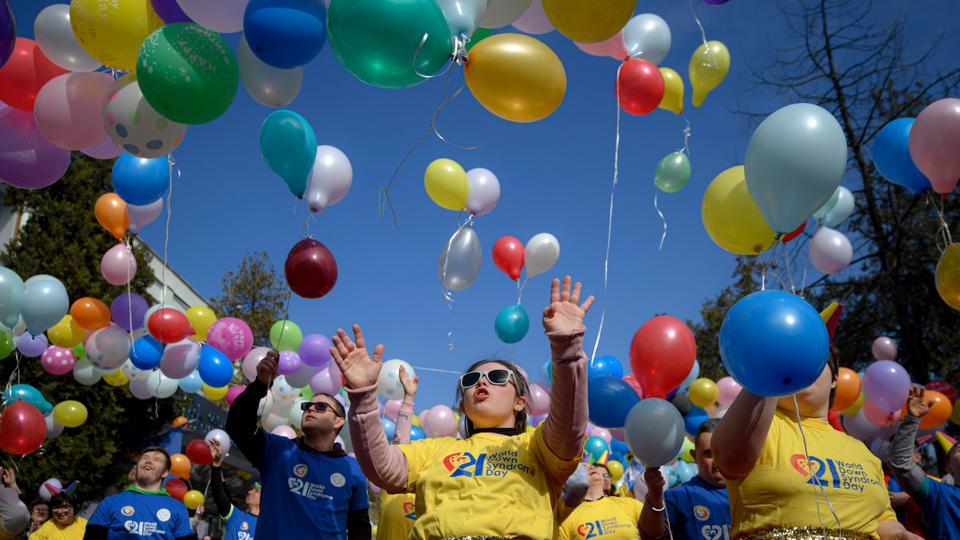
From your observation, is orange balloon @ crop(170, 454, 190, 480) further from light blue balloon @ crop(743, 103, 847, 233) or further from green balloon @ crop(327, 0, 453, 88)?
light blue balloon @ crop(743, 103, 847, 233)

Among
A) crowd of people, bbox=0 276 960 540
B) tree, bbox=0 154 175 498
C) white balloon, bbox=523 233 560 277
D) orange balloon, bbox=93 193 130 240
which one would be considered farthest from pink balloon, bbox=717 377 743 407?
tree, bbox=0 154 175 498

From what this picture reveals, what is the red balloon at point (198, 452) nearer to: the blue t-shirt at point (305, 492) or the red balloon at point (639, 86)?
the blue t-shirt at point (305, 492)

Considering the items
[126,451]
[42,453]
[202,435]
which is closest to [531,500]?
[42,453]

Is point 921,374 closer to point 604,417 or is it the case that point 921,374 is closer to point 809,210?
point 604,417

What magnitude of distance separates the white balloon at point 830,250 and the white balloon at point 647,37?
3051mm

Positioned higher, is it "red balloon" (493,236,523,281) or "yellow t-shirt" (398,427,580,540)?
"yellow t-shirt" (398,427,580,540)

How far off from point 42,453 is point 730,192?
1470 centimetres

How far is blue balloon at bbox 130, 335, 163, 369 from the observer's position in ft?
24.9

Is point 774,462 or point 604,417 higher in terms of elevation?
point 774,462

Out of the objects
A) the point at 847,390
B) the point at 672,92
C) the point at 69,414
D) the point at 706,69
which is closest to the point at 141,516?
the point at 69,414

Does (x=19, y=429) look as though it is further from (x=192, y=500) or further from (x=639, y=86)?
(x=639, y=86)

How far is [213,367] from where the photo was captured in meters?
7.83

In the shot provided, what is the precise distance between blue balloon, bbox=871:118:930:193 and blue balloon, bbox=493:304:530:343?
4.17 metres

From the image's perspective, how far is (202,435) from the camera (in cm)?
2044
